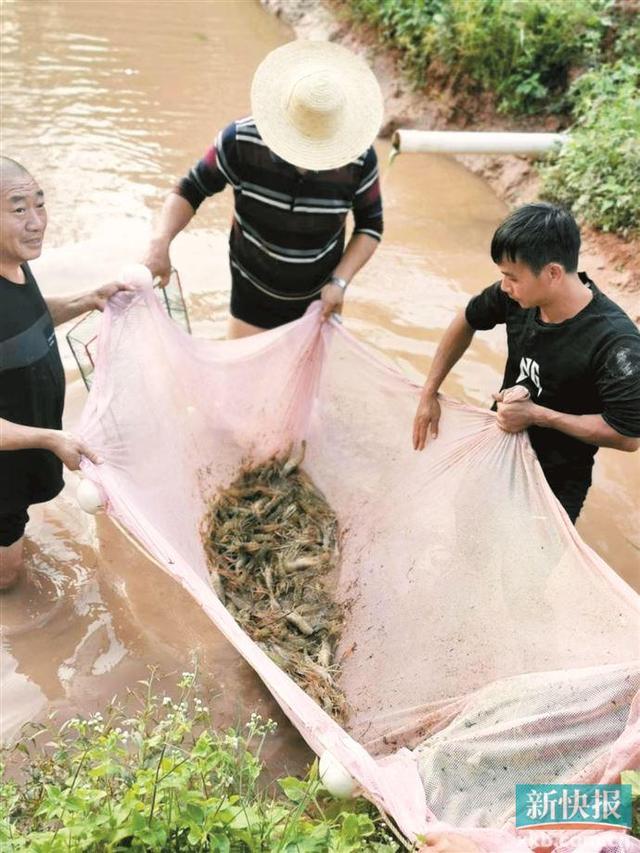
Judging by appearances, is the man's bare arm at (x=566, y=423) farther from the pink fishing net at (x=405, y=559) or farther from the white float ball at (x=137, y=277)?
the white float ball at (x=137, y=277)

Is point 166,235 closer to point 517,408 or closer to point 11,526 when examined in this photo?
point 11,526

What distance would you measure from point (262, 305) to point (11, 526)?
1.20m

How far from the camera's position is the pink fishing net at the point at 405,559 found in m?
1.79

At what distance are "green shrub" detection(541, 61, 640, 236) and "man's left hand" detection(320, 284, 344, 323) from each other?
2.47 metres

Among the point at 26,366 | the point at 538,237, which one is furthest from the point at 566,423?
the point at 26,366

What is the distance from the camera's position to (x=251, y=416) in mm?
2975

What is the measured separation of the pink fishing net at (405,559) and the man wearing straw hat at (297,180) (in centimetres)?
24

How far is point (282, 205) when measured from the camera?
2.79 metres

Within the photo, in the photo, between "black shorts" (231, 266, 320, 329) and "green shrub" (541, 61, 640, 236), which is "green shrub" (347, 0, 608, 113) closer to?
"green shrub" (541, 61, 640, 236)

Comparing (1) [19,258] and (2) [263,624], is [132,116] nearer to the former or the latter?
(1) [19,258]

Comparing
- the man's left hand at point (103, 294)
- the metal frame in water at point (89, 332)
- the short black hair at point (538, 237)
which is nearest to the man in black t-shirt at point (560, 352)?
the short black hair at point (538, 237)

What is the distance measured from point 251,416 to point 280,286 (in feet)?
1.58

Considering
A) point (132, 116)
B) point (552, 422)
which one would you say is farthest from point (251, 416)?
point (132, 116)

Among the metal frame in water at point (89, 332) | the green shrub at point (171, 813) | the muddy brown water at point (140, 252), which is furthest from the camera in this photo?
the metal frame in water at point (89, 332)
